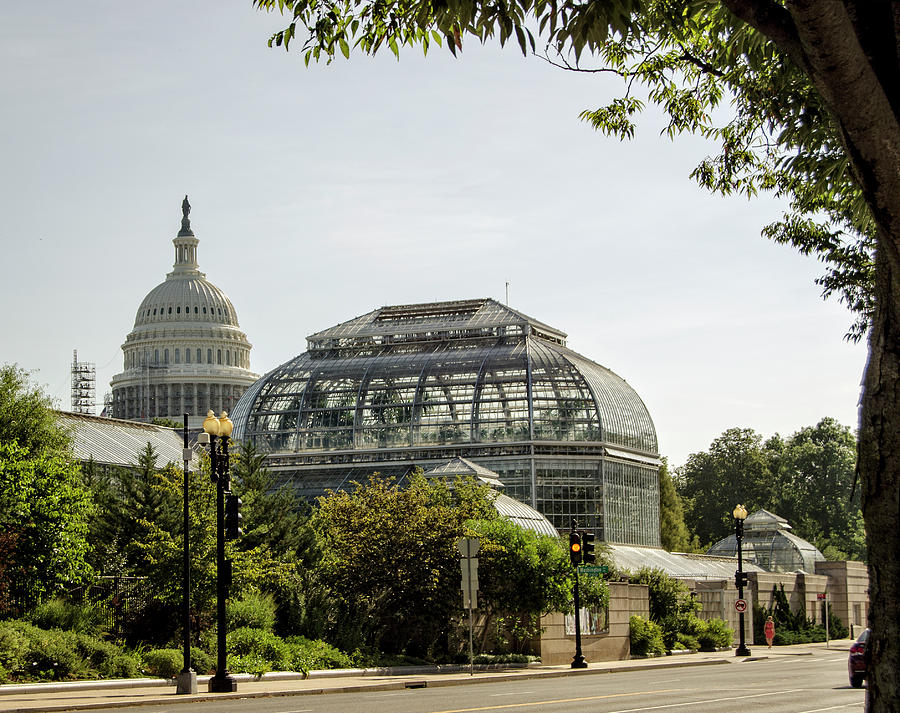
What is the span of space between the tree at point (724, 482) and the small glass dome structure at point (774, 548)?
3814 centimetres

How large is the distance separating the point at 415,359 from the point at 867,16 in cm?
6883

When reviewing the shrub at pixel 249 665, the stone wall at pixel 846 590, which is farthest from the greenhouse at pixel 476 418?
the shrub at pixel 249 665

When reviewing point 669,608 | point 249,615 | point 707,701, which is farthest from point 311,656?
point 669,608

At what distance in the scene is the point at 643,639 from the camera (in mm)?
49781

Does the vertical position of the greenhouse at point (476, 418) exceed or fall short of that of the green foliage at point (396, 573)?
it exceeds it

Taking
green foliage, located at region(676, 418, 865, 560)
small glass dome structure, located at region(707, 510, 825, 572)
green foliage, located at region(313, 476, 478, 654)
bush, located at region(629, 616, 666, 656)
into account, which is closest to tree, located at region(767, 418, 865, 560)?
green foliage, located at region(676, 418, 865, 560)

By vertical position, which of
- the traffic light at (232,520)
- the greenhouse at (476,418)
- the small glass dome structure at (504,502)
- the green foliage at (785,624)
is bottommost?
the green foliage at (785,624)

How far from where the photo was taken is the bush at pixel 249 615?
1331 inches

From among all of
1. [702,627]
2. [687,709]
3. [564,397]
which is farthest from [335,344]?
[687,709]

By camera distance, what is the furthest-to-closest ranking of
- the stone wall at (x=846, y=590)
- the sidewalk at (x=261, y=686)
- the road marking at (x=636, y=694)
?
the stone wall at (x=846, y=590), the sidewalk at (x=261, y=686), the road marking at (x=636, y=694)

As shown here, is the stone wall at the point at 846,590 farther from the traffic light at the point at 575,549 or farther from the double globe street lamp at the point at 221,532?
→ the double globe street lamp at the point at 221,532

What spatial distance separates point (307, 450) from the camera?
7400 cm

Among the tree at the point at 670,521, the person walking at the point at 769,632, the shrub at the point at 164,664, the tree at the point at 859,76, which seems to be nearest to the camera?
the tree at the point at 859,76

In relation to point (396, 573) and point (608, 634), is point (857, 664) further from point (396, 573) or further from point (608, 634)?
point (608, 634)
